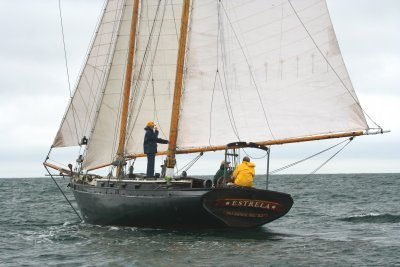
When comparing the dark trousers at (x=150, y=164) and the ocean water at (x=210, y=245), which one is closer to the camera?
the ocean water at (x=210, y=245)

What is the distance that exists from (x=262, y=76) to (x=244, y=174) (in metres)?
3.74

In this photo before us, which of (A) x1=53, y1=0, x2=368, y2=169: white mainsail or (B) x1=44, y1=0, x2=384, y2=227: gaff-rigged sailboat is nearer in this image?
Result: (B) x1=44, y1=0, x2=384, y2=227: gaff-rigged sailboat

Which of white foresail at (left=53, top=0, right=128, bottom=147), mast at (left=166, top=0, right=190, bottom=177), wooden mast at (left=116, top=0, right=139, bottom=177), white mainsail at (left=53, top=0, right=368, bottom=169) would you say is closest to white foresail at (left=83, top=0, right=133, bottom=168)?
white foresail at (left=53, top=0, right=128, bottom=147)

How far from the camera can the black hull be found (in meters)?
21.2

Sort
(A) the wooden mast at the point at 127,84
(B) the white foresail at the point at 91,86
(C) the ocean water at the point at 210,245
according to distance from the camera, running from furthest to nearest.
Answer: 1. (B) the white foresail at the point at 91,86
2. (A) the wooden mast at the point at 127,84
3. (C) the ocean water at the point at 210,245

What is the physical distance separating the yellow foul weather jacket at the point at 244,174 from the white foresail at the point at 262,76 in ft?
4.91

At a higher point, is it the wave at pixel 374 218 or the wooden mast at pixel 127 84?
the wooden mast at pixel 127 84

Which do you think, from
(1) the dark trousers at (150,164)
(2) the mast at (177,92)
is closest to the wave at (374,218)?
(2) the mast at (177,92)

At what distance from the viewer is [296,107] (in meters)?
22.7

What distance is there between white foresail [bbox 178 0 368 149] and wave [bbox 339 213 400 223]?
25.6 feet

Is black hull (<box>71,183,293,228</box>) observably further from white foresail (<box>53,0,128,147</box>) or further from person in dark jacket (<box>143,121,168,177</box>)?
white foresail (<box>53,0,128,147</box>)

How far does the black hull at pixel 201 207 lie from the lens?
834 inches

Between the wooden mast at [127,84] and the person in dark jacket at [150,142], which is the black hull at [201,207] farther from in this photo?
the wooden mast at [127,84]

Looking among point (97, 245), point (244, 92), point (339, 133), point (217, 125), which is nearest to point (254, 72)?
point (244, 92)
